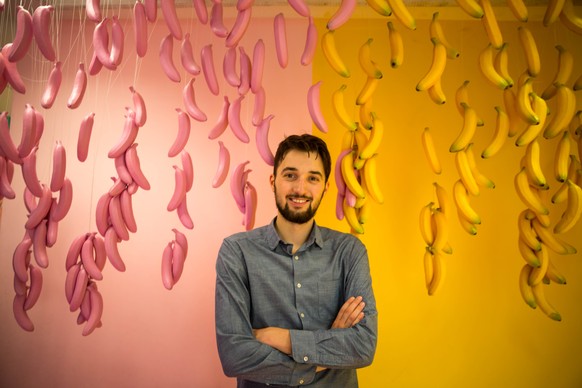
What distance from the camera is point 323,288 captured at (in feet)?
5.99

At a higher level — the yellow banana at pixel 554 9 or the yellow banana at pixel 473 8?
the yellow banana at pixel 554 9

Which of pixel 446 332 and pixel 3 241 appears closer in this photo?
pixel 446 332

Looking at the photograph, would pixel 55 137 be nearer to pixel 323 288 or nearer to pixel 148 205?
A: pixel 148 205

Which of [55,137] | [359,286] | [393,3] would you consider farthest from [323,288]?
[55,137]

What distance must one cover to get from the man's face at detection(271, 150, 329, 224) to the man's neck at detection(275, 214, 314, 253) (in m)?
0.06

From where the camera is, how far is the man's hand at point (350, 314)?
5.58 feet

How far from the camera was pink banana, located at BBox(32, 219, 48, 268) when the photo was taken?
6.72ft

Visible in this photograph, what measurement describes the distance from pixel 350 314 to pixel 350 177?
644mm

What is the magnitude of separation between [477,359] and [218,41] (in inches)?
95.5

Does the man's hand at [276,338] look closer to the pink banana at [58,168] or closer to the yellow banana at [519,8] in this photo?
the pink banana at [58,168]

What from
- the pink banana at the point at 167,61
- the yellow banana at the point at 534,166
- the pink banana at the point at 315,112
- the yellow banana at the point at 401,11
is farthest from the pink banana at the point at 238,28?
the yellow banana at the point at 534,166

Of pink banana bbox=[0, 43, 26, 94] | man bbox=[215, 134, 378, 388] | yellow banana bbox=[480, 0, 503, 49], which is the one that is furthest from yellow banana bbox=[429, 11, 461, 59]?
pink banana bbox=[0, 43, 26, 94]

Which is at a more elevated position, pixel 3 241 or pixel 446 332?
pixel 3 241

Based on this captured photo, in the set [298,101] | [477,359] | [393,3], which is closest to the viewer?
[393,3]
